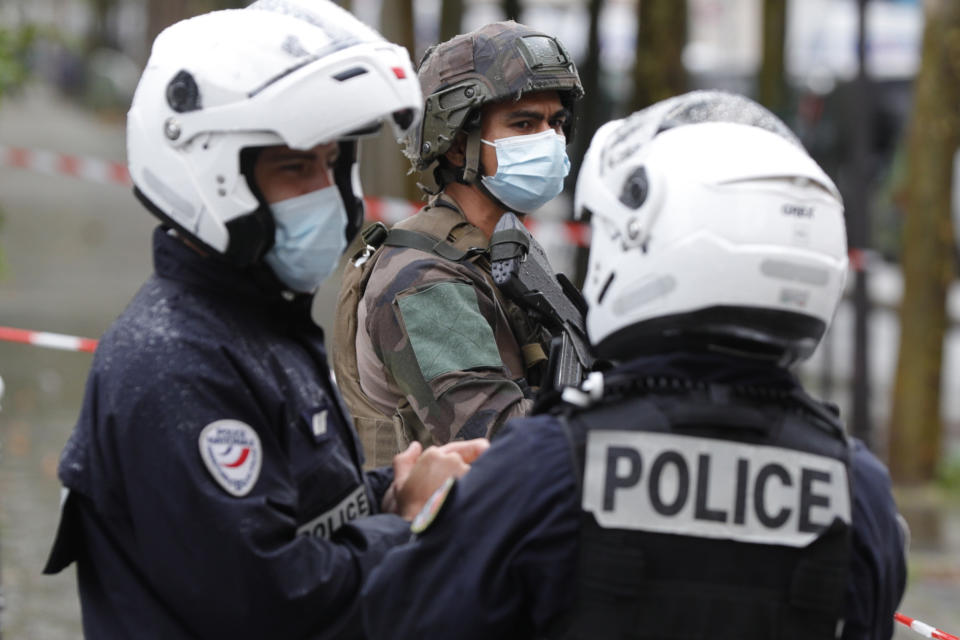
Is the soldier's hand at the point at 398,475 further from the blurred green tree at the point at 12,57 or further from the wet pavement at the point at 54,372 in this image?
the blurred green tree at the point at 12,57

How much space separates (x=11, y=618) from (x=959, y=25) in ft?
21.6

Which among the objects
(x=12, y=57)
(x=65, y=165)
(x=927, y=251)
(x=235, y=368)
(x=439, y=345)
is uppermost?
(x=235, y=368)

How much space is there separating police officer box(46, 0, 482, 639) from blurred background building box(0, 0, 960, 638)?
3462 millimetres

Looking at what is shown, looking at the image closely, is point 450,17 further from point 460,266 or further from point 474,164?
point 460,266

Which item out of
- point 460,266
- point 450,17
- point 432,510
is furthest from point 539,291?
point 450,17

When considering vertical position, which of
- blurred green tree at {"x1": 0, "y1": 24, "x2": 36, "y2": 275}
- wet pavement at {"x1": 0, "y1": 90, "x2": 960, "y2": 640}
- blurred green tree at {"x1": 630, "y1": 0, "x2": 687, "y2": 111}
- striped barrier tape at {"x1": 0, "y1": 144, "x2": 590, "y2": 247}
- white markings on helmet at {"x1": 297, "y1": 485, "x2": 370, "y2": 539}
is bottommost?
striped barrier tape at {"x1": 0, "y1": 144, "x2": 590, "y2": 247}

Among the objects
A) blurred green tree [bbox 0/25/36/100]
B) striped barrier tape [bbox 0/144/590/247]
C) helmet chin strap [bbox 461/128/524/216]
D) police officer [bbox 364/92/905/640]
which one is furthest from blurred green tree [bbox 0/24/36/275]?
striped barrier tape [bbox 0/144/590/247]

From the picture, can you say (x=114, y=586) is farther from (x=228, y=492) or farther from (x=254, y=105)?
(x=254, y=105)

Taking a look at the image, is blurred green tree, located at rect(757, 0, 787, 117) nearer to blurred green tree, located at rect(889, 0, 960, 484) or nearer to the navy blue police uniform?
blurred green tree, located at rect(889, 0, 960, 484)

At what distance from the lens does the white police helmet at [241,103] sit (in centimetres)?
237

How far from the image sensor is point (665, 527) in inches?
83.1

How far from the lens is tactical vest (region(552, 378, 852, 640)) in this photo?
2102 mm

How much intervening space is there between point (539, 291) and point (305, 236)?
1.19 metres

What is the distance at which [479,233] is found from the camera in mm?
3768
